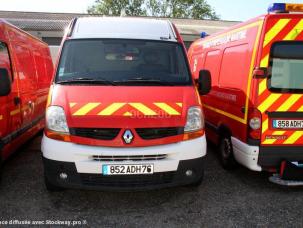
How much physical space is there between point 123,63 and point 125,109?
86 cm

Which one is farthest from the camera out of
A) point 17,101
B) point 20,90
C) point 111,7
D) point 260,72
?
point 111,7

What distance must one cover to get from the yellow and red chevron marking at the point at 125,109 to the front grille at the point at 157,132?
168mm

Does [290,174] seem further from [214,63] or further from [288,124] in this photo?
[214,63]

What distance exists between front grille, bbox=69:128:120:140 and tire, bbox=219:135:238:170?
85.4 inches

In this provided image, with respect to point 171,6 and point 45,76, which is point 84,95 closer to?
point 45,76

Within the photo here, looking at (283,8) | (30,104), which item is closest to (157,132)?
(283,8)

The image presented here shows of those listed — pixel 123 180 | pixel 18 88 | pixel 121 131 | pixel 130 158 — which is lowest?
pixel 123 180

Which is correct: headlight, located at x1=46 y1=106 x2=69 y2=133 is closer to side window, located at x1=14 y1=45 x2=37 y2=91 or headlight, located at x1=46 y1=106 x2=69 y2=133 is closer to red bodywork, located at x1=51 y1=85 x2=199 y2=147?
red bodywork, located at x1=51 y1=85 x2=199 y2=147

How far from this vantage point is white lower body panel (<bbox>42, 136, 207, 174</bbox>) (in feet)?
11.7

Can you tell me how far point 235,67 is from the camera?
16.5ft

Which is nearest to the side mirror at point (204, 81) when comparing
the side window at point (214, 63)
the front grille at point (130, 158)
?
the front grille at point (130, 158)

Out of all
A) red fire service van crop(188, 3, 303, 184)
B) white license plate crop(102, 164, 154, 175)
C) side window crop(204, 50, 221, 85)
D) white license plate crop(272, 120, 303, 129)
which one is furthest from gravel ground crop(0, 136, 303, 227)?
side window crop(204, 50, 221, 85)

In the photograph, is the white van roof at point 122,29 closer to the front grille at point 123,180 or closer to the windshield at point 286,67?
the windshield at point 286,67

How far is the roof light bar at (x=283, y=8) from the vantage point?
4.30 metres
